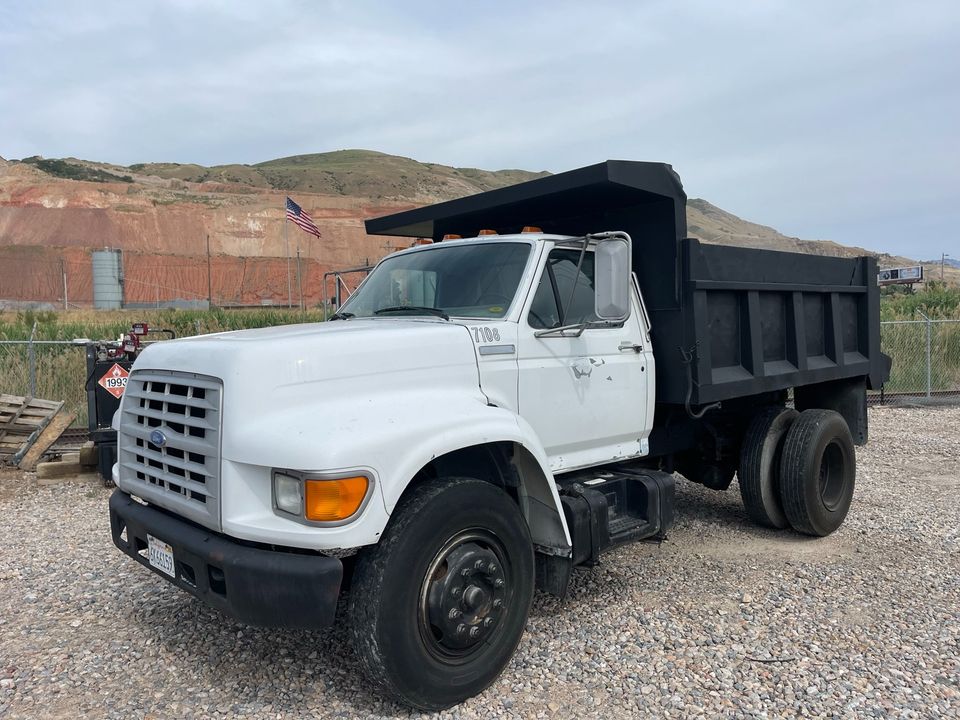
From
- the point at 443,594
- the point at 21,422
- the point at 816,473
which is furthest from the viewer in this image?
the point at 21,422

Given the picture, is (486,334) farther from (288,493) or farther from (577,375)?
(288,493)

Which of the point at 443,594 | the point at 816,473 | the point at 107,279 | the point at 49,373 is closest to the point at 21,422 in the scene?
the point at 49,373

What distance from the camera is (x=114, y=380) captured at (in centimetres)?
804

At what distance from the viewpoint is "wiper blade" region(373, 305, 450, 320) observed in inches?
166

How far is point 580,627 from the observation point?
429cm

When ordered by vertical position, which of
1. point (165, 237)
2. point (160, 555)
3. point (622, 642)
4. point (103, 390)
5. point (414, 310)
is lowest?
point (622, 642)

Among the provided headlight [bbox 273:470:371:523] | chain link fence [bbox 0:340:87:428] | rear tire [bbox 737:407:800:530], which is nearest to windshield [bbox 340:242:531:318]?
headlight [bbox 273:470:371:523]

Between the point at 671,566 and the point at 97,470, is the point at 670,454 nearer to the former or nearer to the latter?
the point at 671,566

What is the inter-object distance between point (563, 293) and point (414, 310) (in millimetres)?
Result: 895

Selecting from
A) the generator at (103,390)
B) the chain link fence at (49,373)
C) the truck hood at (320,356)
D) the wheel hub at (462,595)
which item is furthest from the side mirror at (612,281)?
the chain link fence at (49,373)

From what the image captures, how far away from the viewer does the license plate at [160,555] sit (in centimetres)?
344

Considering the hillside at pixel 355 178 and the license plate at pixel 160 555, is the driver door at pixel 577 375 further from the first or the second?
the hillside at pixel 355 178

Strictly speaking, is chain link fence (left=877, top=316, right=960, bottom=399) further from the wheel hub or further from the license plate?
the license plate

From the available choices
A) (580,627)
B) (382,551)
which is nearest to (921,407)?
(580,627)
